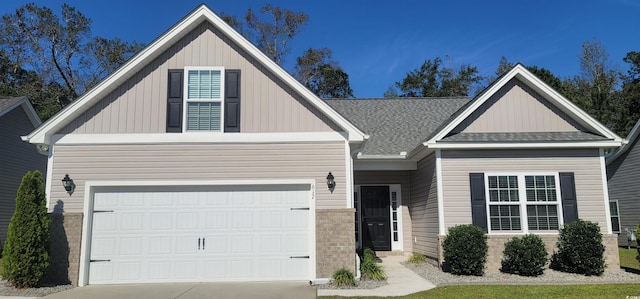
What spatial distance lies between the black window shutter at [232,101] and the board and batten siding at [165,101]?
0.12 m

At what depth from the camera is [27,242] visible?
9250mm

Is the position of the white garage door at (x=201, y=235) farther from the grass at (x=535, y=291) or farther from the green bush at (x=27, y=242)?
the grass at (x=535, y=291)

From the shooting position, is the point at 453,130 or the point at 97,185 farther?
the point at 453,130

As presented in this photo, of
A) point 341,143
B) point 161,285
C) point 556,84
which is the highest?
point 556,84

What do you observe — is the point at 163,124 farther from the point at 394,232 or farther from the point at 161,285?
the point at 394,232

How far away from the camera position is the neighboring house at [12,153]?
16516 mm

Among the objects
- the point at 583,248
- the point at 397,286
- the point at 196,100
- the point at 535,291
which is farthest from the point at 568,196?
the point at 196,100

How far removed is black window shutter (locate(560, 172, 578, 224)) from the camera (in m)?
11.5

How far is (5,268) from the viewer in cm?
920

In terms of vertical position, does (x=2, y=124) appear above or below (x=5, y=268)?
above

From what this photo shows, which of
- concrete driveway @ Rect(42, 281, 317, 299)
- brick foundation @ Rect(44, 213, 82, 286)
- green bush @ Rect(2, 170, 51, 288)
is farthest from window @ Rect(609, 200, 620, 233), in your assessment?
green bush @ Rect(2, 170, 51, 288)

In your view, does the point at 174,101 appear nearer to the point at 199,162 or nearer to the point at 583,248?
the point at 199,162

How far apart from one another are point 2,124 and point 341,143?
531 inches

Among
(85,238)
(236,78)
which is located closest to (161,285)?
(85,238)
